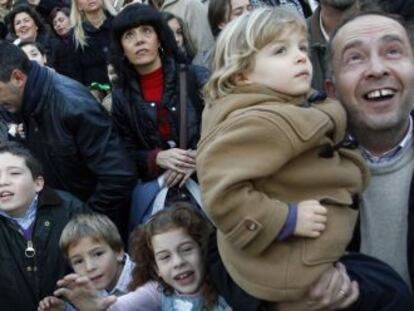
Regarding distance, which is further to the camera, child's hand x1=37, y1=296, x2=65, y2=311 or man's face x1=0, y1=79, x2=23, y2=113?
man's face x1=0, y1=79, x2=23, y2=113

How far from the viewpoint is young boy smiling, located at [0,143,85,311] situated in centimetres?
395

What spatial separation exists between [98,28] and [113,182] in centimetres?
328

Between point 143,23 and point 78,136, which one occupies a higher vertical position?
point 143,23

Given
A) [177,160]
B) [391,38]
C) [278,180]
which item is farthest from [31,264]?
[391,38]

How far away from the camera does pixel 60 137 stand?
421cm

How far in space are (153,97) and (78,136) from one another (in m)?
0.49

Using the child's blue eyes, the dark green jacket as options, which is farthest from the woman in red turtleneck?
the child's blue eyes

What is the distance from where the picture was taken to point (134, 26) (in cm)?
438

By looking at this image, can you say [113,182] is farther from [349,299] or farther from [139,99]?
[349,299]

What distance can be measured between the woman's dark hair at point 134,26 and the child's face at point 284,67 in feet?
6.17

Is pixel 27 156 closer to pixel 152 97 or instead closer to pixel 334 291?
pixel 152 97

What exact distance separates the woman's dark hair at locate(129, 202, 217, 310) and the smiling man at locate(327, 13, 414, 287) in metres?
0.76

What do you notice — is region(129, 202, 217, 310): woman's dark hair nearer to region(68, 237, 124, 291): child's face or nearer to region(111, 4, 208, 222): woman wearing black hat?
region(68, 237, 124, 291): child's face

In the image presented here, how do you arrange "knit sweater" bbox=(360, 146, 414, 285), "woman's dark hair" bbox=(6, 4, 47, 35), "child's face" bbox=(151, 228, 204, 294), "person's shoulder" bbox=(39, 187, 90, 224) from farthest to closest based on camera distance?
1. "woman's dark hair" bbox=(6, 4, 47, 35)
2. "person's shoulder" bbox=(39, 187, 90, 224)
3. "child's face" bbox=(151, 228, 204, 294)
4. "knit sweater" bbox=(360, 146, 414, 285)
